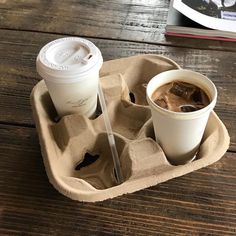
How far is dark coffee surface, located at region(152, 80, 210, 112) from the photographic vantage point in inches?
24.8

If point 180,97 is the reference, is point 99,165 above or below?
below

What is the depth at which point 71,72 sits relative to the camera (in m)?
0.64

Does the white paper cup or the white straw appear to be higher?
the white paper cup

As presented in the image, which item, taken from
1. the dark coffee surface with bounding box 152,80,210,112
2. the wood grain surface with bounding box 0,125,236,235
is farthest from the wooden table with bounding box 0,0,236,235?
the dark coffee surface with bounding box 152,80,210,112

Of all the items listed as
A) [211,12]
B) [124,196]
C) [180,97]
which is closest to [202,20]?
[211,12]

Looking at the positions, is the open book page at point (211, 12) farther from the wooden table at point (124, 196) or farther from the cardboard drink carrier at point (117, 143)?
the cardboard drink carrier at point (117, 143)

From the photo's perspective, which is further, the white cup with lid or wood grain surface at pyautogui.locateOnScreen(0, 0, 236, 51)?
wood grain surface at pyautogui.locateOnScreen(0, 0, 236, 51)

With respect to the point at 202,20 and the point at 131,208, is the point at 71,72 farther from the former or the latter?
the point at 202,20

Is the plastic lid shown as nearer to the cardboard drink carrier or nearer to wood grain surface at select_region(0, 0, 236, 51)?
the cardboard drink carrier

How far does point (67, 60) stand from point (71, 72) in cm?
3

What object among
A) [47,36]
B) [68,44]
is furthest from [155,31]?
[68,44]

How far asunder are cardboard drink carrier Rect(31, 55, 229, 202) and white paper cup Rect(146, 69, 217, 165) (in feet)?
0.07

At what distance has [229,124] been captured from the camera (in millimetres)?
737

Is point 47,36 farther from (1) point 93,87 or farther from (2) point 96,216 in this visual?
(2) point 96,216
